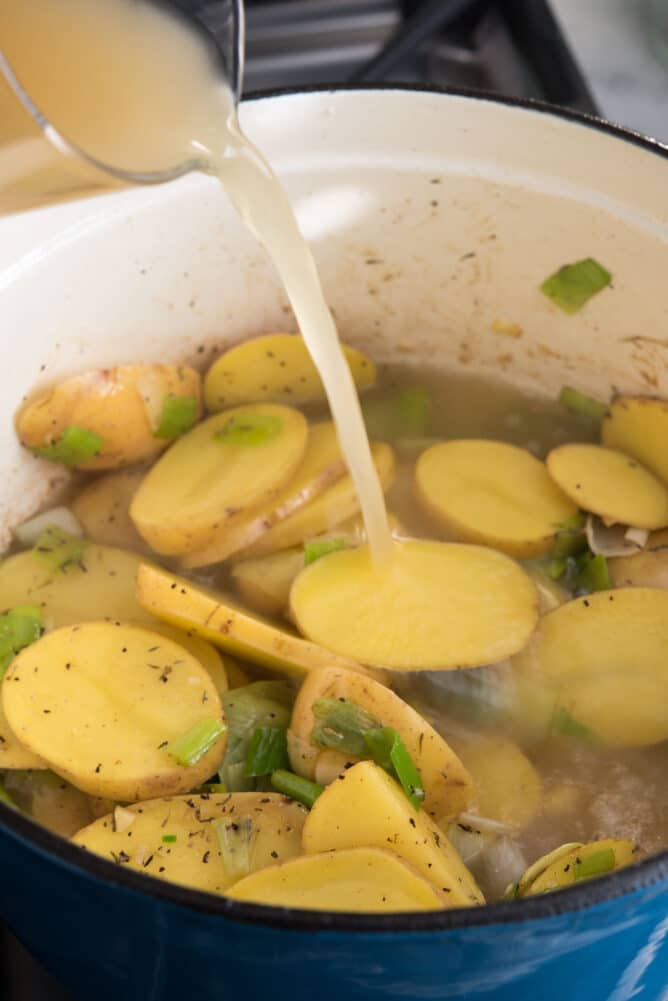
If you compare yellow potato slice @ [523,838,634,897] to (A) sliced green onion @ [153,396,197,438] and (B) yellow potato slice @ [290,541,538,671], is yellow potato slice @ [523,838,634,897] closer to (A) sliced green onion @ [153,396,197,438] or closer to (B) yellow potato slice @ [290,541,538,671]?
(B) yellow potato slice @ [290,541,538,671]

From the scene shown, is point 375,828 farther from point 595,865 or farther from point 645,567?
point 645,567

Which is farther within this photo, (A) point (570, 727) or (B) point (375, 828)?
(A) point (570, 727)

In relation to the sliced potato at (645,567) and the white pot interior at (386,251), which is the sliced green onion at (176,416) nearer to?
the white pot interior at (386,251)

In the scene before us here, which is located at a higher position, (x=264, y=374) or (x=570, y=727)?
(x=264, y=374)

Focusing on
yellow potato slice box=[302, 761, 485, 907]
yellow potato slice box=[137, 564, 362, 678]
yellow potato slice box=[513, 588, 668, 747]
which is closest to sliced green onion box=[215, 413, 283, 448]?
yellow potato slice box=[137, 564, 362, 678]

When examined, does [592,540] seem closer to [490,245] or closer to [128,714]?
[490,245]

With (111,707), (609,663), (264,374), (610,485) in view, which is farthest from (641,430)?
(111,707)

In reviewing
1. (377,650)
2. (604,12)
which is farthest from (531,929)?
(604,12)
